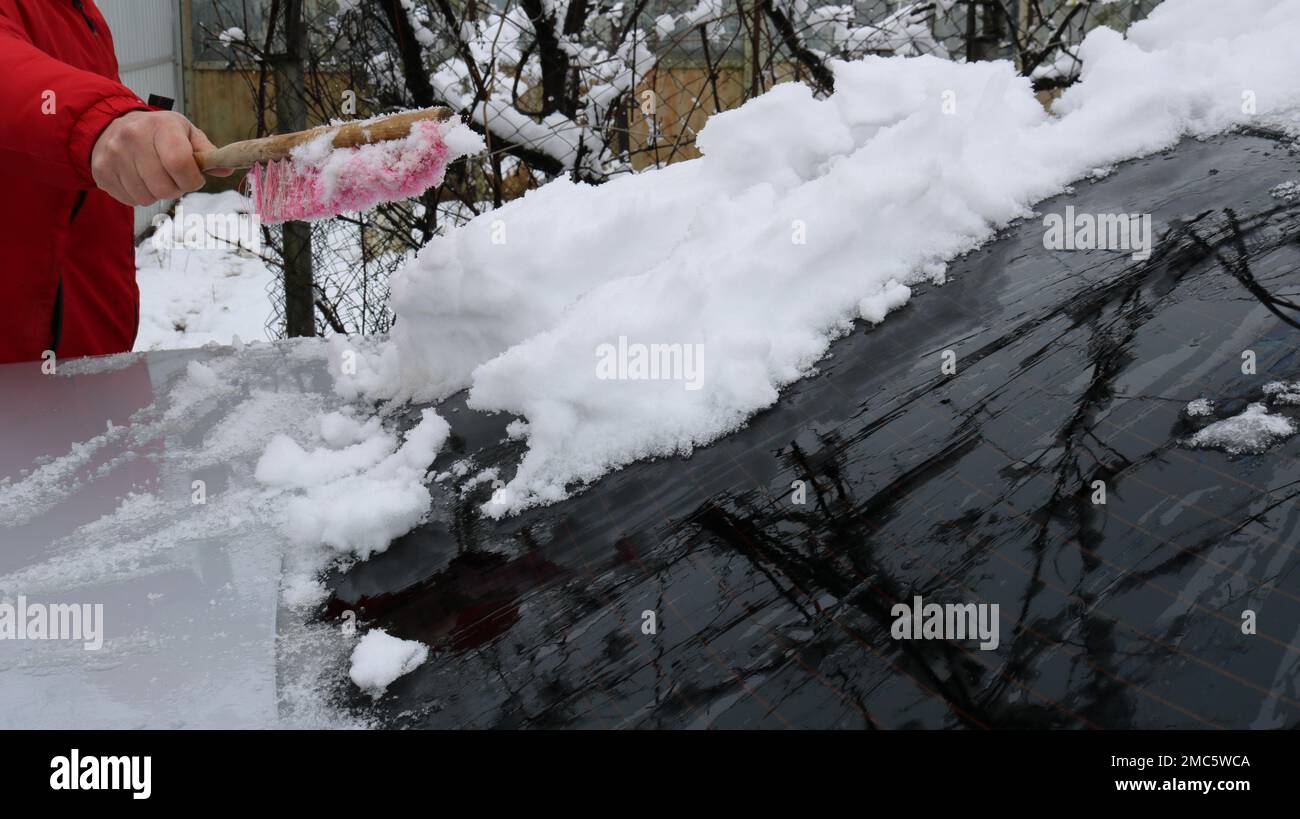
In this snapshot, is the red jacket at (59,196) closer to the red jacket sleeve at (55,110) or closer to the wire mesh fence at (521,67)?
the red jacket sleeve at (55,110)

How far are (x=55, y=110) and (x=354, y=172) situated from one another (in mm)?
495

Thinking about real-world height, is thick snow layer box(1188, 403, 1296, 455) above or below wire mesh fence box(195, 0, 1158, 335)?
below

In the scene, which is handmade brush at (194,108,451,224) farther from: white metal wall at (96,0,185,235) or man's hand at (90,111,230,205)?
white metal wall at (96,0,185,235)

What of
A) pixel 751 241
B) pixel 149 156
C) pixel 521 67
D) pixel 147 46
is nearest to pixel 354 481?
pixel 149 156

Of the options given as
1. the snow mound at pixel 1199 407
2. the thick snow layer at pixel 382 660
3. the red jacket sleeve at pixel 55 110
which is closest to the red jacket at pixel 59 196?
the red jacket sleeve at pixel 55 110

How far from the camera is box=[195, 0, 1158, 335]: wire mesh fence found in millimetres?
3695

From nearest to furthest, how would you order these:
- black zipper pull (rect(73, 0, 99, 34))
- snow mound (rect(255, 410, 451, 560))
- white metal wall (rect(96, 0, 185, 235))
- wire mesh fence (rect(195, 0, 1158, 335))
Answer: snow mound (rect(255, 410, 451, 560)) < black zipper pull (rect(73, 0, 99, 34)) < wire mesh fence (rect(195, 0, 1158, 335)) < white metal wall (rect(96, 0, 185, 235))

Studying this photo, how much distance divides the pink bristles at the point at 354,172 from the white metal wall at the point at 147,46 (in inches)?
250

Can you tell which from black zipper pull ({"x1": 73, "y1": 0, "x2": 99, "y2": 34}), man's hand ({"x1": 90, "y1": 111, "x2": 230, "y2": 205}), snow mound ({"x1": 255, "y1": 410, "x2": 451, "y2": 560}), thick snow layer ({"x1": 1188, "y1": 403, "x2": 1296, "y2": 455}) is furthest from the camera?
black zipper pull ({"x1": 73, "y1": 0, "x2": 99, "y2": 34})

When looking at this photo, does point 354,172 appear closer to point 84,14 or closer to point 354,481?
point 354,481

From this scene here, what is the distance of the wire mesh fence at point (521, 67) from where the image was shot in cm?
370

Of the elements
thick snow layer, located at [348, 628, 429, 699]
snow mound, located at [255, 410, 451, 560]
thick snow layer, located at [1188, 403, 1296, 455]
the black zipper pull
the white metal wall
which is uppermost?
the white metal wall

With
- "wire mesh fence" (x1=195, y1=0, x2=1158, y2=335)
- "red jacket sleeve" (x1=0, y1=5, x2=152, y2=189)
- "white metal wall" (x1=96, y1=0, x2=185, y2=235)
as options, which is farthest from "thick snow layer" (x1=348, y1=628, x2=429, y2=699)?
"white metal wall" (x1=96, y1=0, x2=185, y2=235)
